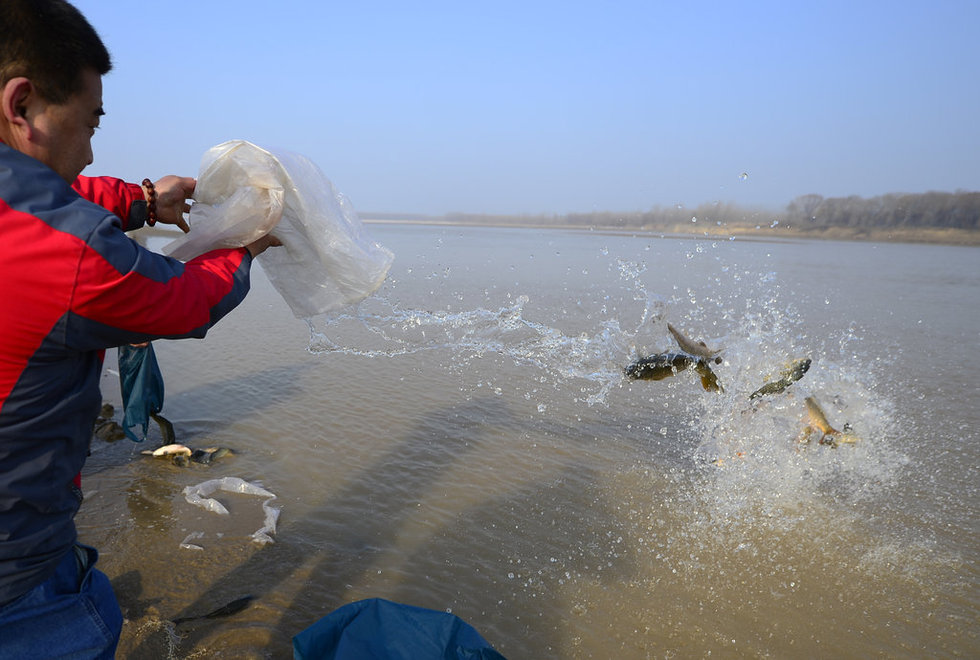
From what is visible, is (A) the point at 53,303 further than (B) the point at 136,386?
No

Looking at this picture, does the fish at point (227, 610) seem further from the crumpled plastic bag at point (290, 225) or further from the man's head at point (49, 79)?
the man's head at point (49, 79)

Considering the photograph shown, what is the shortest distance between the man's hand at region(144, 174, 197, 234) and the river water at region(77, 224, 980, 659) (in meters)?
1.45

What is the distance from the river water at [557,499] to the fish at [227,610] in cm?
7

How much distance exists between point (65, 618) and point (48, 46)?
1409 millimetres

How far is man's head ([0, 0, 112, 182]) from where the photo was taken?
4.00 feet

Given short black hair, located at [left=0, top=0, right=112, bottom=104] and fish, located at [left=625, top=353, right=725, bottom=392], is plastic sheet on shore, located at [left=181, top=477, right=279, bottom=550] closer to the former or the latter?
fish, located at [left=625, top=353, right=725, bottom=392]

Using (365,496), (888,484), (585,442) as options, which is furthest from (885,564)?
(365,496)

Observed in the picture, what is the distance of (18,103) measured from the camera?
1254mm

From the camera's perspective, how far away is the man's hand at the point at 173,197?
6.64ft

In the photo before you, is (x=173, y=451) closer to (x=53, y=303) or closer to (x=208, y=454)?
(x=208, y=454)

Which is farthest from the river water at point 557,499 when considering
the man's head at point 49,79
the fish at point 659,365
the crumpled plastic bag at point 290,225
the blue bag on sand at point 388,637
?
the man's head at point 49,79

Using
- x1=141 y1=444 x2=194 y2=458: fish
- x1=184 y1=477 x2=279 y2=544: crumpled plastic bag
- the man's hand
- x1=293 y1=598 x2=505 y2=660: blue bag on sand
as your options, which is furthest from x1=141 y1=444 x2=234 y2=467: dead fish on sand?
the man's hand

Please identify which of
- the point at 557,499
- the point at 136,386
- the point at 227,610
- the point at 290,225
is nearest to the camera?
the point at 290,225

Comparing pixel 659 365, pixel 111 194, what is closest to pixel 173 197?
pixel 111 194
